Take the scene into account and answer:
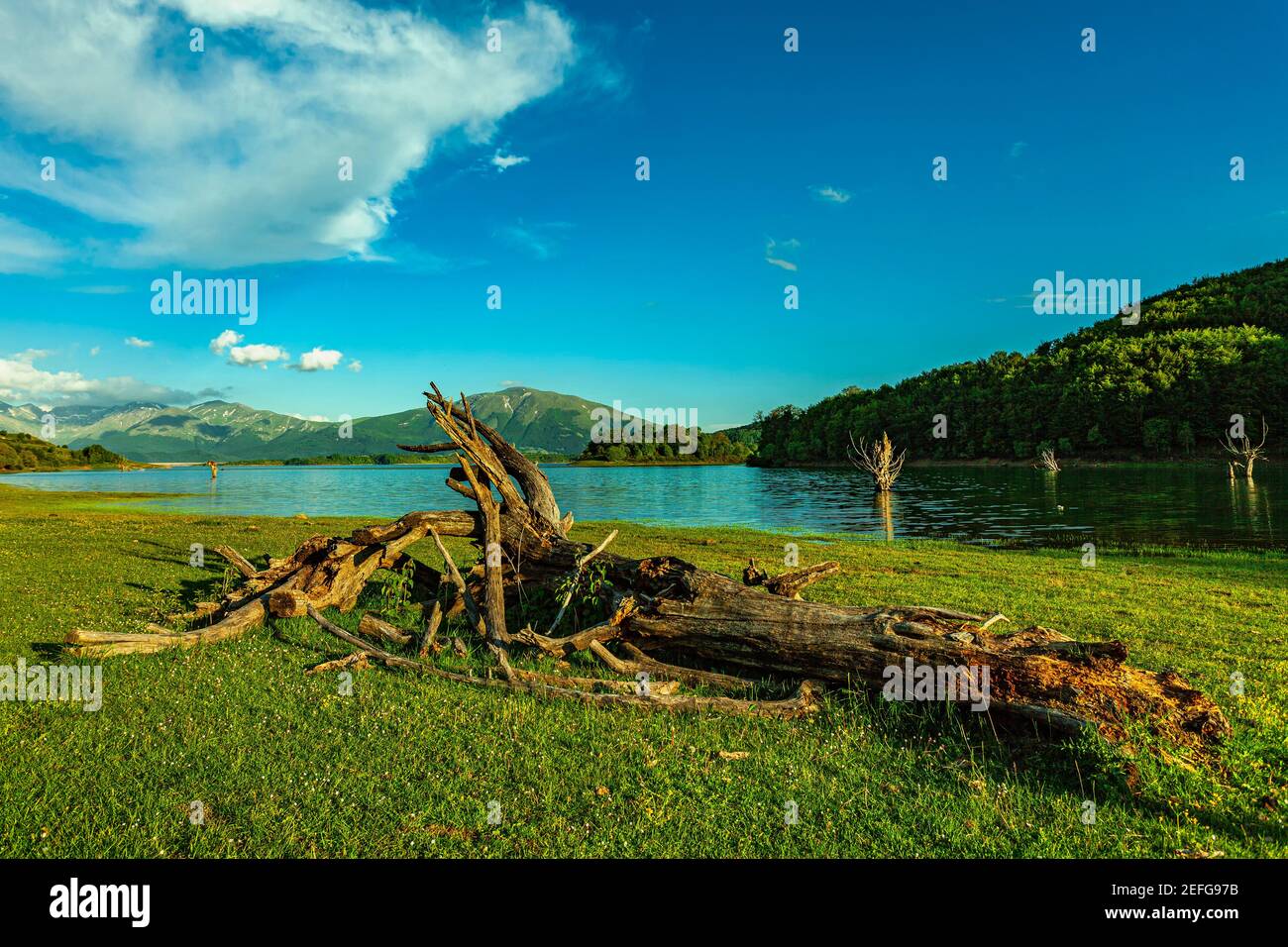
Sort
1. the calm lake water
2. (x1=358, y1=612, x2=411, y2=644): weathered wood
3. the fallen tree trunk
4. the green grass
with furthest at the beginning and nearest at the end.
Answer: the calm lake water
(x1=358, y1=612, x2=411, y2=644): weathered wood
the fallen tree trunk
the green grass

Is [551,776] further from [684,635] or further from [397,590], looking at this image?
[397,590]

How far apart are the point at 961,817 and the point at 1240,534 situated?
39.5 meters

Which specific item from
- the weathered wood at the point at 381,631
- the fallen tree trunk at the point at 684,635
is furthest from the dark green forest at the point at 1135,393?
the weathered wood at the point at 381,631

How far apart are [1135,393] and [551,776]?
166 m

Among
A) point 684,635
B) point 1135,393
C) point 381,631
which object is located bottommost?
point 381,631

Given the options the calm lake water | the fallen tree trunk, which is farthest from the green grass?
the calm lake water

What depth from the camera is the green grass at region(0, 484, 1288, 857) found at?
5746 mm

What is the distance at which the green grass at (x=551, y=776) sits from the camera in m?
5.75

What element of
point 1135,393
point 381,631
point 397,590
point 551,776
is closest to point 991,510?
point 397,590

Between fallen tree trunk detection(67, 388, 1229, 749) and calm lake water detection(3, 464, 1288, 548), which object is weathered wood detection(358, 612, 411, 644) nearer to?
fallen tree trunk detection(67, 388, 1229, 749)

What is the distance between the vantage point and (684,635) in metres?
11.0

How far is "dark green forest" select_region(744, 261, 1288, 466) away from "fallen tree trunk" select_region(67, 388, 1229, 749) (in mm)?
144550

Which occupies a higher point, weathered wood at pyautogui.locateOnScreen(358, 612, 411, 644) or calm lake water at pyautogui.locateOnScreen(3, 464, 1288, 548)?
weathered wood at pyautogui.locateOnScreen(358, 612, 411, 644)

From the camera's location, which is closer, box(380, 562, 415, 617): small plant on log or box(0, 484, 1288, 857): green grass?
box(0, 484, 1288, 857): green grass
